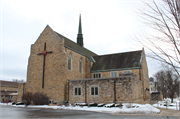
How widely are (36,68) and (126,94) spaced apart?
1704 cm

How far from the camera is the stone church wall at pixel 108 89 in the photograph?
915 inches

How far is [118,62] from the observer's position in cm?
3384

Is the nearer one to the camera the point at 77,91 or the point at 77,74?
the point at 77,91

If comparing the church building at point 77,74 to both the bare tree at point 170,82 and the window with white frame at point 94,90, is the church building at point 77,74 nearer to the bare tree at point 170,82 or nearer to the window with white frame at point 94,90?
the window with white frame at point 94,90

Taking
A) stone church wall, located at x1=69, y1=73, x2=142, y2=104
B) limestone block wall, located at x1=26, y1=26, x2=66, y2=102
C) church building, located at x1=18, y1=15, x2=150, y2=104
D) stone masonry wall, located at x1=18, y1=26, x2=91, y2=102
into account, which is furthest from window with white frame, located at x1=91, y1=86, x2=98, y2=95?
limestone block wall, located at x1=26, y1=26, x2=66, y2=102

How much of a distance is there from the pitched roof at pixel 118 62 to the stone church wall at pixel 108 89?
681 cm

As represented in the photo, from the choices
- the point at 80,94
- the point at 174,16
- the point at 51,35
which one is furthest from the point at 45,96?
the point at 174,16

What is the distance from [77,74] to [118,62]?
8.65 meters

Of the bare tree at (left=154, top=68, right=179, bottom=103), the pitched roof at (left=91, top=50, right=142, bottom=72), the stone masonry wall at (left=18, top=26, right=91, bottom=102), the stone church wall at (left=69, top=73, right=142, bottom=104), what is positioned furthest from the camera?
the bare tree at (left=154, top=68, right=179, bottom=103)

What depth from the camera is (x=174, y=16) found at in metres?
6.39

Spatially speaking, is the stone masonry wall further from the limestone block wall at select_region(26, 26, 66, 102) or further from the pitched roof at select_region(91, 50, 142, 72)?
the pitched roof at select_region(91, 50, 142, 72)

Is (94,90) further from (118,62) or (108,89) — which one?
(118,62)

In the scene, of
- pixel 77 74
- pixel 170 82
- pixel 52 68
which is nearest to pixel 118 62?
pixel 77 74

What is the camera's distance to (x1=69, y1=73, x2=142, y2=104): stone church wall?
23250 millimetres
